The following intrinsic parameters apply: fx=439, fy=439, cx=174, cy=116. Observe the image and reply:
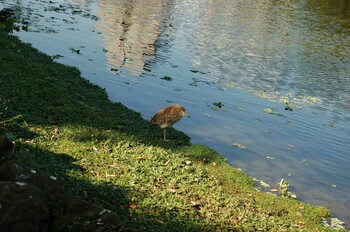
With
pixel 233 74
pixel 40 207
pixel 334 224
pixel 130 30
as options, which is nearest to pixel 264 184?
pixel 334 224

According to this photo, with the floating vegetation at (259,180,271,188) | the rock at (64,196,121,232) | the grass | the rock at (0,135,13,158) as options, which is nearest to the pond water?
the floating vegetation at (259,180,271,188)

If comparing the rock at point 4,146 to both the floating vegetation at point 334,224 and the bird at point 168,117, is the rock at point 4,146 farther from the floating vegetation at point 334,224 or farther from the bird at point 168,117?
the floating vegetation at point 334,224

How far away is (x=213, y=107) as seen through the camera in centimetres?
2648

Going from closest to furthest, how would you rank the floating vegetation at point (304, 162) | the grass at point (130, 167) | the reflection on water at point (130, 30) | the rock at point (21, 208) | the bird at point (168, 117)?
1. the rock at point (21, 208)
2. the grass at point (130, 167)
3. the bird at point (168, 117)
4. the floating vegetation at point (304, 162)
5. the reflection on water at point (130, 30)

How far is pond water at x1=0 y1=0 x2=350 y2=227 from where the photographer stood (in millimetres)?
21000

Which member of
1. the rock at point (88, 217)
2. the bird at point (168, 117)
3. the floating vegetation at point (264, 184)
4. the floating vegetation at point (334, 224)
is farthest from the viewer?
the bird at point (168, 117)

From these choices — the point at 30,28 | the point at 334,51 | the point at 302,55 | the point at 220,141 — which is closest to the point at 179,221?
the point at 220,141

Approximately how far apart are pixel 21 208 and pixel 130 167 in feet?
19.6

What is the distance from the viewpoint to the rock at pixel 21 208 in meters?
6.83

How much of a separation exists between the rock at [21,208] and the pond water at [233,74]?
483 inches

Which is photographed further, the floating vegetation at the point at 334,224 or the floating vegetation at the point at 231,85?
the floating vegetation at the point at 231,85

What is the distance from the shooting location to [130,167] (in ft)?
42.0

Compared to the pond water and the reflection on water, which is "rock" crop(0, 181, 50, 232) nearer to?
the pond water

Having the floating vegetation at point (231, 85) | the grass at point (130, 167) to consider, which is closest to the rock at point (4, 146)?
the grass at point (130, 167)
